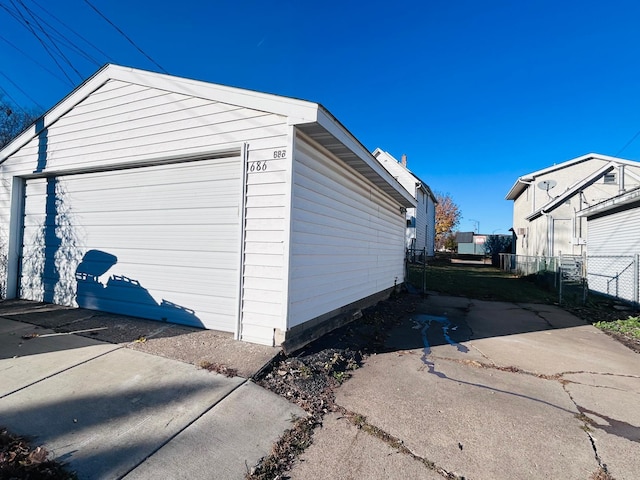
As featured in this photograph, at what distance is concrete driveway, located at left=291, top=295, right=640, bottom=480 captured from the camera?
2.23m

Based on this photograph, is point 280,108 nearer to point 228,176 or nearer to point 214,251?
point 228,176

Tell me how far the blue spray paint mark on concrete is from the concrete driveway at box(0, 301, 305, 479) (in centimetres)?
232

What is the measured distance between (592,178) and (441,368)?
56.1ft

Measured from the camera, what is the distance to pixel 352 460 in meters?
2.26

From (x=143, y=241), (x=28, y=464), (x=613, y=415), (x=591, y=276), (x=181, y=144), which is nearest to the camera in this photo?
(x=28, y=464)

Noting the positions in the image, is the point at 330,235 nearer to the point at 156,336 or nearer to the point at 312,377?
the point at 312,377

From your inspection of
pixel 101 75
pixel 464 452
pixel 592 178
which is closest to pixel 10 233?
pixel 101 75

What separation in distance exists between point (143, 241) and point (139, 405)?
3020mm

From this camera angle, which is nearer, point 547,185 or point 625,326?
point 625,326

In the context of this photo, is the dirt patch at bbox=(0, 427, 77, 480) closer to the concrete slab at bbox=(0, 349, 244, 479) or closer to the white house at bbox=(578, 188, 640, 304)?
the concrete slab at bbox=(0, 349, 244, 479)

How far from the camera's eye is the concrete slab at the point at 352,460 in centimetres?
212

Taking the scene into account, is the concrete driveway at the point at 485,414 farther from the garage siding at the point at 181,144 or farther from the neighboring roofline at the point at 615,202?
the neighboring roofline at the point at 615,202

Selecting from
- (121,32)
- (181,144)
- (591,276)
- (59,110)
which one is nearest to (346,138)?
(181,144)

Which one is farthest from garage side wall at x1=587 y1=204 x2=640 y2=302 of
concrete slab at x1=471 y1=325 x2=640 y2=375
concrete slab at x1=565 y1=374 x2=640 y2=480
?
concrete slab at x1=565 y1=374 x2=640 y2=480
